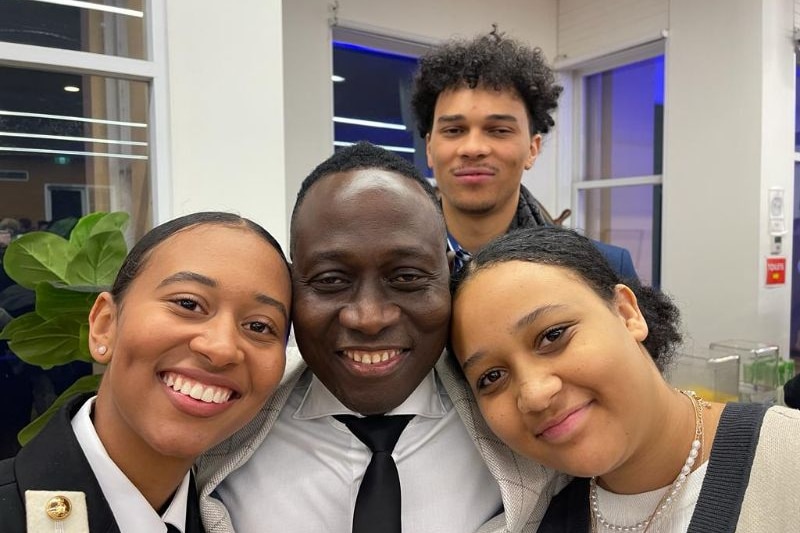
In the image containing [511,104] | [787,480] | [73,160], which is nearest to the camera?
[787,480]

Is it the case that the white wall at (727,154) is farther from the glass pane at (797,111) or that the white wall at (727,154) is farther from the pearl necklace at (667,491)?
the pearl necklace at (667,491)

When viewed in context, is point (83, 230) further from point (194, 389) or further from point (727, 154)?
point (727, 154)

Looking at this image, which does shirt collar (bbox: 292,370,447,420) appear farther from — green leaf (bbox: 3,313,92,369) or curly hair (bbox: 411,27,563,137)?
curly hair (bbox: 411,27,563,137)

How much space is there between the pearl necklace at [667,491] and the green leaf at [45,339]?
1.23 meters

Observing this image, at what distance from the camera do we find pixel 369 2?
154 inches

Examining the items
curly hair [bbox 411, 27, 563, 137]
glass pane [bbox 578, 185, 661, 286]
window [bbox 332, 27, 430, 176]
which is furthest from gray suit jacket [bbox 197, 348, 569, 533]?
glass pane [bbox 578, 185, 661, 286]

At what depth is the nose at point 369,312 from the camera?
1040 millimetres

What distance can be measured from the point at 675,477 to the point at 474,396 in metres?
0.36

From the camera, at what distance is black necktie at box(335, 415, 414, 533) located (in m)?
1.04

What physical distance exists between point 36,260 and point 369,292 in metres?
0.98

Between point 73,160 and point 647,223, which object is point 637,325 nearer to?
point 73,160

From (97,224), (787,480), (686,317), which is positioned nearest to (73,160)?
(97,224)

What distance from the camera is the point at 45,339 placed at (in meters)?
1.56

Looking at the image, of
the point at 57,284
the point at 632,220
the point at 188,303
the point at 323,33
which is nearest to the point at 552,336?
the point at 188,303
